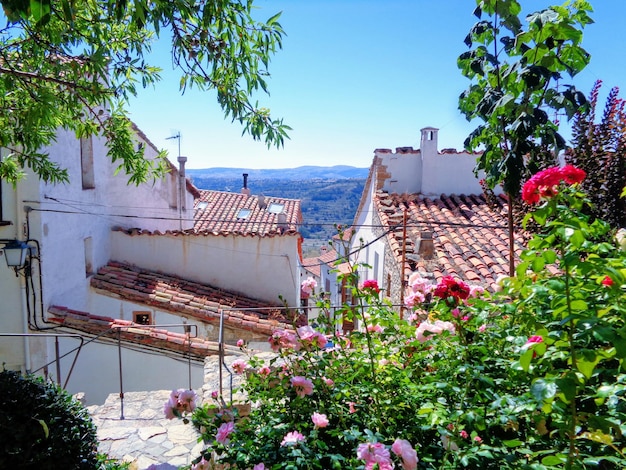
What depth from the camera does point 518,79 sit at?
7.77 feet

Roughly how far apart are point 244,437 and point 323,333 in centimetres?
77

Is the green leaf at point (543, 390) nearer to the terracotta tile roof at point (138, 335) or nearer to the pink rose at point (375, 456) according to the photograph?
the pink rose at point (375, 456)

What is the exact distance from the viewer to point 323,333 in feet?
8.55

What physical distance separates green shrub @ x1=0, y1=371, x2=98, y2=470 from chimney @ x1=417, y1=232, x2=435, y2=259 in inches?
189

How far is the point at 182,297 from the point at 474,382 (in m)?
8.26

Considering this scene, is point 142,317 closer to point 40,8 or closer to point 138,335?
point 138,335

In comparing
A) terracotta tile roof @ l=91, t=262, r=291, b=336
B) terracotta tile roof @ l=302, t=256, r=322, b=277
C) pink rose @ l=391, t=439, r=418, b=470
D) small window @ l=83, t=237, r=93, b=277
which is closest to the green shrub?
pink rose @ l=391, t=439, r=418, b=470

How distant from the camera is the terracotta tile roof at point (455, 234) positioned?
5.91 m

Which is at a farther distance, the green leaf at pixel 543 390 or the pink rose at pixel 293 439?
the pink rose at pixel 293 439

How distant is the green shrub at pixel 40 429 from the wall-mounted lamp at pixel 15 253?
4.39 metres

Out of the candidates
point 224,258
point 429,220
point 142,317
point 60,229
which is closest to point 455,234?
point 429,220

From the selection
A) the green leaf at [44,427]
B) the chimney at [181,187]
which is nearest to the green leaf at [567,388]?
the green leaf at [44,427]

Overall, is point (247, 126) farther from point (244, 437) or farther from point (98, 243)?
point (98, 243)

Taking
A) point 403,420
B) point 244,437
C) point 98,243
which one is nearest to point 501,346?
point 403,420
